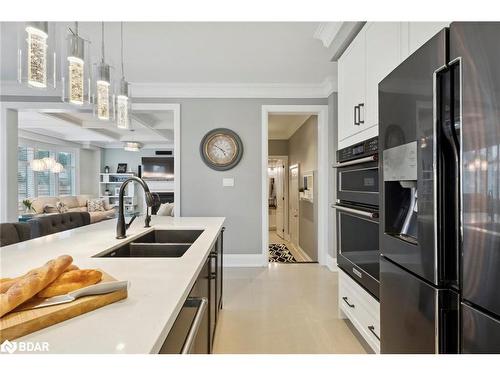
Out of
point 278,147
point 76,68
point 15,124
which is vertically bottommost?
point 76,68

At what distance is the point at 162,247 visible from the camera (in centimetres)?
162

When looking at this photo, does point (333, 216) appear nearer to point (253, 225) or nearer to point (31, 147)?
point (253, 225)

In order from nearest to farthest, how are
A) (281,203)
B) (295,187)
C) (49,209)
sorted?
1. (295,187)
2. (49,209)
3. (281,203)

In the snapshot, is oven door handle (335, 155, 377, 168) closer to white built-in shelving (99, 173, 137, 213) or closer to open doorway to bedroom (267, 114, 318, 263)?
open doorway to bedroom (267, 114, 318, 263)

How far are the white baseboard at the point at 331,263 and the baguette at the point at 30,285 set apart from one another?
11.1ft

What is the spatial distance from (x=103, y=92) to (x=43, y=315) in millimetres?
1581

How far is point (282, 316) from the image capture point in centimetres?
238

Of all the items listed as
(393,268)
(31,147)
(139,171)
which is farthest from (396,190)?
(139,171)

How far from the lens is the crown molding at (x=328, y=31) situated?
7.01 feet

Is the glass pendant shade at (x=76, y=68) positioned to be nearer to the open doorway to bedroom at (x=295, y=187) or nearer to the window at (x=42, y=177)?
the open doorway to bedroom at (x=295, y=187)

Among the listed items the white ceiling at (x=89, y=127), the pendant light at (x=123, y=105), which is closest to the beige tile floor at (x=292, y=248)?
the white ceiling at (x=89, y=127)

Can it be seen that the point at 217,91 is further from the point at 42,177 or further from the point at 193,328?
the point at 42,177

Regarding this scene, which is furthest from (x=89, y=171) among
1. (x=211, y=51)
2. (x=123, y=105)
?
(x=123, y=105)
